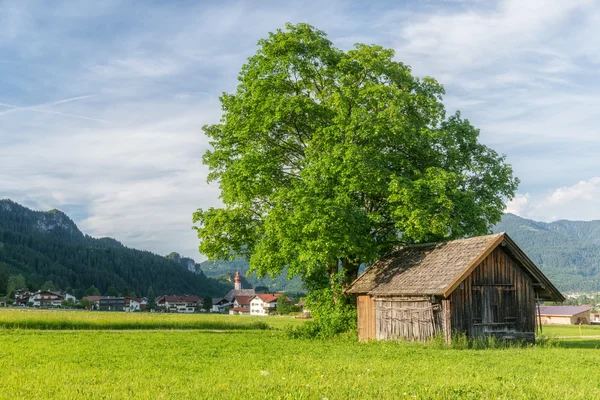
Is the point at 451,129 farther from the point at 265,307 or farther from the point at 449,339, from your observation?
the point at 265,307

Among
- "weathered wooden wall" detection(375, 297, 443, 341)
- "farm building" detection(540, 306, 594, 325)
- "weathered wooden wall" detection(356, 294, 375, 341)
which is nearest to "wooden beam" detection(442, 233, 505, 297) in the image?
"weathered wooden wall" detection(375, 297, 443, 341)

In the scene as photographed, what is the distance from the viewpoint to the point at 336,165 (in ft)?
118

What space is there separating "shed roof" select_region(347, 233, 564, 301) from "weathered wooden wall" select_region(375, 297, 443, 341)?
2.50 ft

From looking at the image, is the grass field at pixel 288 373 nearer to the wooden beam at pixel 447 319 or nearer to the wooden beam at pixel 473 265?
the wooden beam at pixel 447 319

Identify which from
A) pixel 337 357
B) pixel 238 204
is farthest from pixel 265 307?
pixel 337 357

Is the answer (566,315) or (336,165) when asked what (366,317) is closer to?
(336,165)

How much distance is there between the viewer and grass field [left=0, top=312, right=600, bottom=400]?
15116 mm

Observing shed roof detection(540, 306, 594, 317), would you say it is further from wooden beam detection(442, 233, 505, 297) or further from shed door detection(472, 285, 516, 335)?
wooden beam detection(442, 233, 505, 297)

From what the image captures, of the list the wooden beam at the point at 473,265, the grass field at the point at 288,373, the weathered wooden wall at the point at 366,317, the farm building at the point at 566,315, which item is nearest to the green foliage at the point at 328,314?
the weathered wooden wall at the point at 366,317

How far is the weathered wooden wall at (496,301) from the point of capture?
109 feet

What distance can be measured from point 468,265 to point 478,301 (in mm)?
2633

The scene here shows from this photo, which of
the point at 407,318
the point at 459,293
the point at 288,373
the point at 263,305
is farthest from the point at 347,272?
the point at 263,305

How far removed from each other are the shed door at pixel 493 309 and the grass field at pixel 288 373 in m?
4.24

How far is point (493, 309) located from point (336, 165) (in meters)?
12.1
